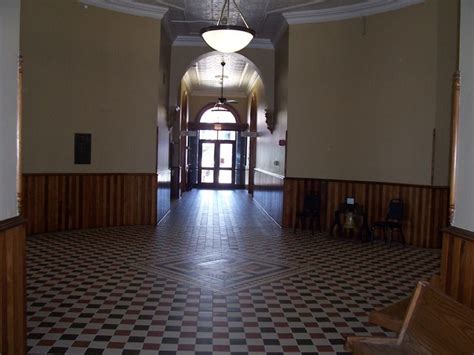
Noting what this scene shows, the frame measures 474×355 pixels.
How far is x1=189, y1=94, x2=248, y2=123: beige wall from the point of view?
2098 centimetres

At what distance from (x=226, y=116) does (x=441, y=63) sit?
1357 cm

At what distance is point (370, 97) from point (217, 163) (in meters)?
12.6

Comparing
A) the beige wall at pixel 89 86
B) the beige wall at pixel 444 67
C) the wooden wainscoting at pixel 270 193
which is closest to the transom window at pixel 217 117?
the wooden wainscoting at pixel 270 193

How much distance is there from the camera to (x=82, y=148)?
375 inches

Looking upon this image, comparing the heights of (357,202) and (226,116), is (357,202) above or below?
below

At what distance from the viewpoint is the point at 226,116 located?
2119cm

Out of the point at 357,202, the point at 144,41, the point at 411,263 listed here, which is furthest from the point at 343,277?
the point at 144,41

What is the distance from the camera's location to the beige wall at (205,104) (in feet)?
68.8

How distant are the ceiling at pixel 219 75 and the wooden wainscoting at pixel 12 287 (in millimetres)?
9868

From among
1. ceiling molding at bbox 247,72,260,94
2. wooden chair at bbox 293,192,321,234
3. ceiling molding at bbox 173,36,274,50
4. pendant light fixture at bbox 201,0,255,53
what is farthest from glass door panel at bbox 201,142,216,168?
pendant light fixture at bbox 201,0,255,53

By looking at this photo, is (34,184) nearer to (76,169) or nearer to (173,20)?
(76,169)

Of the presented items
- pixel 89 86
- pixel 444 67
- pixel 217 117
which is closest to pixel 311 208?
pixel 444 67

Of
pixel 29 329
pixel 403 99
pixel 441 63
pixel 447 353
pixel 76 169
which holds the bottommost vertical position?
pixel 29 329

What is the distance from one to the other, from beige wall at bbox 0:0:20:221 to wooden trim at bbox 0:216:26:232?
3 centimetres
